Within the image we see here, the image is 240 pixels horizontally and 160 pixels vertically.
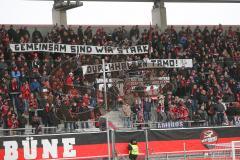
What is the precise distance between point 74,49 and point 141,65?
465 cm

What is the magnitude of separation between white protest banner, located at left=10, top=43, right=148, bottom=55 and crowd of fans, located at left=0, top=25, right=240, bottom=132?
288 mm

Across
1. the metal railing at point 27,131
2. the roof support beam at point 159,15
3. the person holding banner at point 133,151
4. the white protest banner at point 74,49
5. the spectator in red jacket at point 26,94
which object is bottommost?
the person holding banner at point 133,151

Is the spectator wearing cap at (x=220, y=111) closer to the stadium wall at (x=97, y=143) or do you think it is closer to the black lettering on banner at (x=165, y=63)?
the black lettering on banner at (x=165, y=63)

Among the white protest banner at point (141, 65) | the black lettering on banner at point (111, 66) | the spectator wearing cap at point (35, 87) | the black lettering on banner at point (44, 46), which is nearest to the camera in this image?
the white protest banner at point (141, 65)

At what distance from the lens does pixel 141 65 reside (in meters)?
28.4

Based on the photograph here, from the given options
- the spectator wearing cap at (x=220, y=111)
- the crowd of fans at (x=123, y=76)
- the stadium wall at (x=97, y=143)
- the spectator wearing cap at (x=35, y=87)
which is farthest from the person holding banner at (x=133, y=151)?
the spectator wearing cap at (x=220, y=111)

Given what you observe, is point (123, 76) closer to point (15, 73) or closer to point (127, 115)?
point (127, 115)

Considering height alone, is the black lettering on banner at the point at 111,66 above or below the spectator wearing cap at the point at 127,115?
above

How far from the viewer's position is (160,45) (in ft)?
114

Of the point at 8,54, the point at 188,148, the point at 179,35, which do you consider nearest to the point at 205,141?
the point at 188,148

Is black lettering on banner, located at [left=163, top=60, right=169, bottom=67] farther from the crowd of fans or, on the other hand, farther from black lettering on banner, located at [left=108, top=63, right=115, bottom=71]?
black lettering on banner, located at [left=108, top=63, right=115, bottom=71]

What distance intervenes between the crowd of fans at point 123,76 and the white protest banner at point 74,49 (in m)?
0.29

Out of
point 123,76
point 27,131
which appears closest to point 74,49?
point 123,76

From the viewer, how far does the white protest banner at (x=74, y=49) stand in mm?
29562
